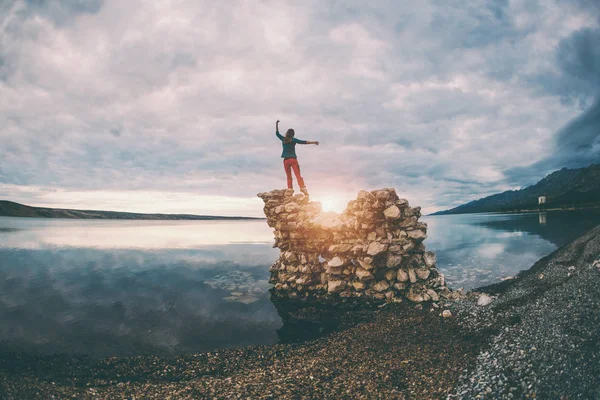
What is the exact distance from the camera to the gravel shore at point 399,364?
9672 millimetres

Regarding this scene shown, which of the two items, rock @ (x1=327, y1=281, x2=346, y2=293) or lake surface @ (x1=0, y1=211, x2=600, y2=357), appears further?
rock @ (x1=327, y1=281, x2=346, y2=293)

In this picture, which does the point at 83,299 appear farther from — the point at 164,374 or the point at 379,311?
the point at 379,311

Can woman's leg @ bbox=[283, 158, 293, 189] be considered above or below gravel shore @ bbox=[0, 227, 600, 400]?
above

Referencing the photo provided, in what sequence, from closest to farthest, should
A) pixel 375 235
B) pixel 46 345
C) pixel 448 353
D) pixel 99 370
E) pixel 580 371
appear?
pixel 580 371 < pixel 448 353 < pixel 99 370 < pixel 46 345 < pixel 375 235

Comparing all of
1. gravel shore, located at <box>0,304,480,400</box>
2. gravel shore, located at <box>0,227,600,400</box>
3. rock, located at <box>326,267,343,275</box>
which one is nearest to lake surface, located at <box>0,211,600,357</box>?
gravel shore, located at <box>0,304,480,400</box>

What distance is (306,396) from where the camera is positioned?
1086 centimetres

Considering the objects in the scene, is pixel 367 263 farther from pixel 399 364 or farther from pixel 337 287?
pixel 399 364

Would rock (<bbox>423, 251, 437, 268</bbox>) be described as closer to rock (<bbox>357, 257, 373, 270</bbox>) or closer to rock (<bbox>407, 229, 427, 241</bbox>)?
rock (<bbox>407, 229, 427, 241</bbox>)

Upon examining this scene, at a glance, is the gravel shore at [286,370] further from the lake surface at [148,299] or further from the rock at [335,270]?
the rock at [335,270]

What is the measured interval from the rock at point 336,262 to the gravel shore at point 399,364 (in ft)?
22.6

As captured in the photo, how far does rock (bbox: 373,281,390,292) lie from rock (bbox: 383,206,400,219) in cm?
552

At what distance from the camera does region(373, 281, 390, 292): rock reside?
74.3 ft

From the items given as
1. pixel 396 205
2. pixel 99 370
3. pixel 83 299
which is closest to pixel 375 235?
pixel 396 205

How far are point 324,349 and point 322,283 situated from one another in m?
10.3
